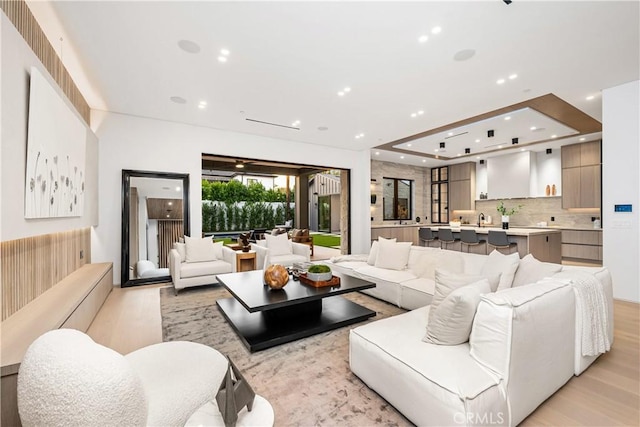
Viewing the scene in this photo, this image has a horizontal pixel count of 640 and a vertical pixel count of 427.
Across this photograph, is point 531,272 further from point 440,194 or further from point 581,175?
point 440,194

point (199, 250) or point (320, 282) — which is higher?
point (199, 250)

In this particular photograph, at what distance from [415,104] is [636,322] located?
4100 mm

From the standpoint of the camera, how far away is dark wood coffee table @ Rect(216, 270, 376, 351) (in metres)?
2.77

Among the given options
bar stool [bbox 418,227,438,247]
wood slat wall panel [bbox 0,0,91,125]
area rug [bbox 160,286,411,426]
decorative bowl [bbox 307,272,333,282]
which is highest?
wood slat wall panel [bbox 0,0,91,125]

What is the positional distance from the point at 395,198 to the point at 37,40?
31.8 ft

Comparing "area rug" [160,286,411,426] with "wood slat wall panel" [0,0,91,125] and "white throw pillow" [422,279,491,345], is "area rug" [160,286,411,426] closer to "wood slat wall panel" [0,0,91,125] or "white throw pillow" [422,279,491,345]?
"white throw pillow" [422,279,491,345]

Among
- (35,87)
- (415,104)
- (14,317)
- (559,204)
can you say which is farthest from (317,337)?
(559,204)

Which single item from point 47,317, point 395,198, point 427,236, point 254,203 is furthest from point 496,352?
point 254,203

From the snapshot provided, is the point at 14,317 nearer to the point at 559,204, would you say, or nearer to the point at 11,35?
the point at 11,35

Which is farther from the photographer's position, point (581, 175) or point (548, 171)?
point (548, 171)

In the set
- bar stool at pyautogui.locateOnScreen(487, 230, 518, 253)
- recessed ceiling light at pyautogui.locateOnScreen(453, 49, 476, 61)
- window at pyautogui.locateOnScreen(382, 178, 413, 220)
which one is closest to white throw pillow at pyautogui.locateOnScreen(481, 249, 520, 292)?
recessed ceiling light at pyautogui.locateOnScreen(453, 49, 476, 61)

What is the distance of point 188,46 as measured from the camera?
3.13 m

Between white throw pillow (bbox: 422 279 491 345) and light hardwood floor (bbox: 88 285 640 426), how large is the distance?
655 mm

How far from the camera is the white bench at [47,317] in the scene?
154 cm
